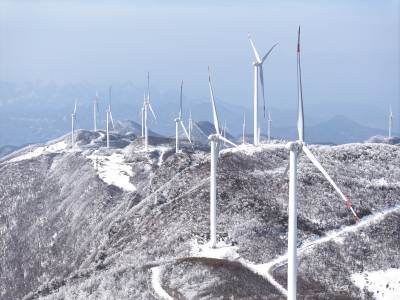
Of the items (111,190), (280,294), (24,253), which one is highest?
(280,294)

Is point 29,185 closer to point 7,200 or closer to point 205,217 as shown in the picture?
point 7,200

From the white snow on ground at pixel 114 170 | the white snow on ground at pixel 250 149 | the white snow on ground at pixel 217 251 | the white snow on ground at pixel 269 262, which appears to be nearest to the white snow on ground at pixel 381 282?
the white snow on ground at pixel 269 262

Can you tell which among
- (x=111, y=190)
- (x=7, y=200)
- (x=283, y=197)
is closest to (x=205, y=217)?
(x=283, y=197)

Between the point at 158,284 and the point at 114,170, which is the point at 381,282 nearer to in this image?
the point at 158,284

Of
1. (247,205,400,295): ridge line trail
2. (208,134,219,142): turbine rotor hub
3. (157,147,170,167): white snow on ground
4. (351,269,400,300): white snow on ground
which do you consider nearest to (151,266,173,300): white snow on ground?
(247,205,400,295): ridge line trail

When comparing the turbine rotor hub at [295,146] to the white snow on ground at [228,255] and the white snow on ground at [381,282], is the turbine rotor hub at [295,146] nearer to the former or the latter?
the white snow on ground at [228,255]

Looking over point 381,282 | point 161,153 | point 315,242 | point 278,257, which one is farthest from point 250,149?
point 161,153

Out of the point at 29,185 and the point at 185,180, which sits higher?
the point at 185,180
